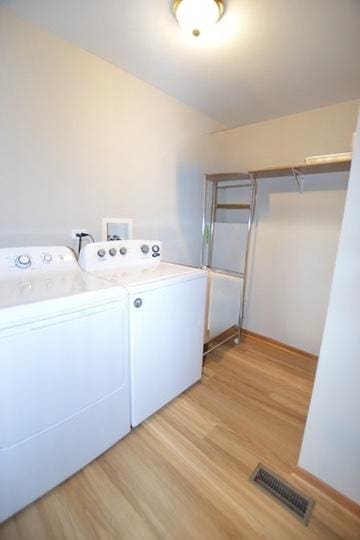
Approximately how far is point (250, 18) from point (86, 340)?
174 centimetres

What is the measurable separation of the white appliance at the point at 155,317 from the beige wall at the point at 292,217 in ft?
3.49

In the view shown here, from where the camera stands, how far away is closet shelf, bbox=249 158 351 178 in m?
1.71

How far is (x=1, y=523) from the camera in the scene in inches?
38.0

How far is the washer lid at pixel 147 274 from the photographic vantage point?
4.17 feet

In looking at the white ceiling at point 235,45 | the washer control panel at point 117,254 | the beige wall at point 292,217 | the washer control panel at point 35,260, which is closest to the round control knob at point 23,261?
the washer control panel at point 35,260

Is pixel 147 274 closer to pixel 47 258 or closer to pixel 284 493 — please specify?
pixel 47 258

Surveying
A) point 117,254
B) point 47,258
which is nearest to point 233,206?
point 117,254

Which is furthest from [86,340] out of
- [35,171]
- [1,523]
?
[35,171]

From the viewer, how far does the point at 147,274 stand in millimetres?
1442

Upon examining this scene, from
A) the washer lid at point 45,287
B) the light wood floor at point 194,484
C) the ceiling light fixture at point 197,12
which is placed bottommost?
the light wood floor at point 194,484

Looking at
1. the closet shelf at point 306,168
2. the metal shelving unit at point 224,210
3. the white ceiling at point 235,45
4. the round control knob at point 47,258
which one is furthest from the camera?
the metal shelving unit at point 224,210

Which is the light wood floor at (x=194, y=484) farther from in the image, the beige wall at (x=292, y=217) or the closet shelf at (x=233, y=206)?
the closet shelf at (x=233, y=206)

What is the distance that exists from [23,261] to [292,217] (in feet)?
6.92

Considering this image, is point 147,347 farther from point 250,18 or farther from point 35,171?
point 250,18
